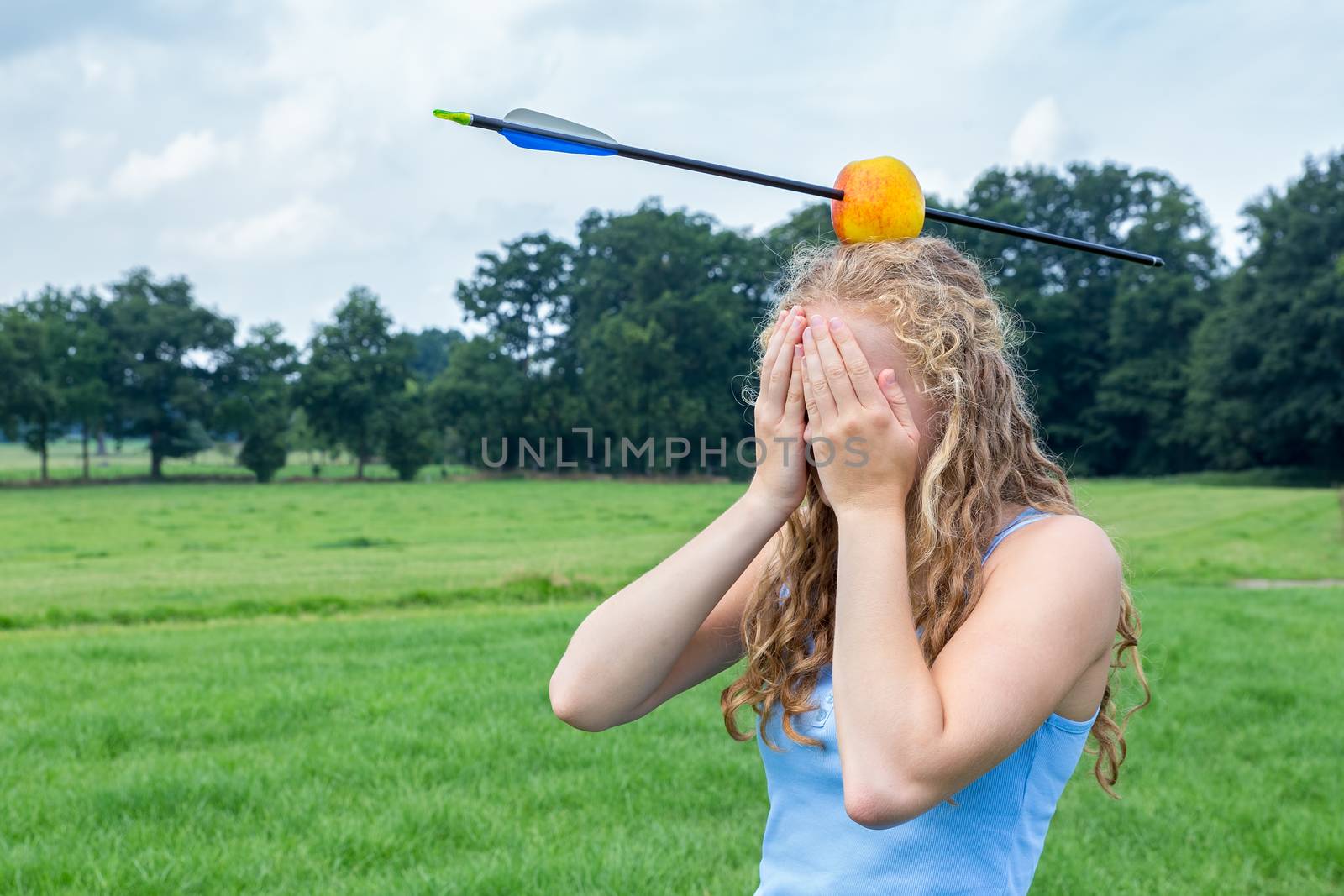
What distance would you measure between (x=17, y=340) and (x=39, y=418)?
3.83 metres

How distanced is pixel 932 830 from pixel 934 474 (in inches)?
21.6

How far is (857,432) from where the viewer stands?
1.42m

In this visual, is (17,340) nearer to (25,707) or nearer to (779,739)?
(25,707)

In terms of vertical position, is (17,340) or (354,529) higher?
(17,340)

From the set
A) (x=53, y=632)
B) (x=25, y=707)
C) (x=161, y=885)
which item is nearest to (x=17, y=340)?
(x=53, y=632)

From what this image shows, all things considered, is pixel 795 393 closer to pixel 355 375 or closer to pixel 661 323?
pixel 661 323

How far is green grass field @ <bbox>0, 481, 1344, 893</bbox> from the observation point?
3.86 m

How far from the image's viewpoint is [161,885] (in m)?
3.63

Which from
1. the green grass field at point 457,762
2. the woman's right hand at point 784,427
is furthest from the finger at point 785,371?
the green grass field at point 457,762

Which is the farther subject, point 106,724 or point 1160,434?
point 1160,434

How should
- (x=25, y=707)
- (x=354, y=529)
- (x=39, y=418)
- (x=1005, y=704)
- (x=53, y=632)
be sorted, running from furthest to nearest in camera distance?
(x=39, y=418) < (x=354, y=529) < (x=53, y=632) < (x=25, y=707) < (x=1005, y=704)

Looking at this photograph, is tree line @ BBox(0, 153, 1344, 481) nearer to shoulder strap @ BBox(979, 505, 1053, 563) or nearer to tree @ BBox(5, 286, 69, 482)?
tree @ BBox(5, 286, 69, 482)

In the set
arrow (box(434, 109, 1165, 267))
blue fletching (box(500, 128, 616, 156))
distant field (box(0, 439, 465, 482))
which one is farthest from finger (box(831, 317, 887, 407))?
distant field (box(0, 439, 465, 482))

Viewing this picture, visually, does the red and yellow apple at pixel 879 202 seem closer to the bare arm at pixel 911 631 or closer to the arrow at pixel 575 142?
the arrow at pixel 575 142
